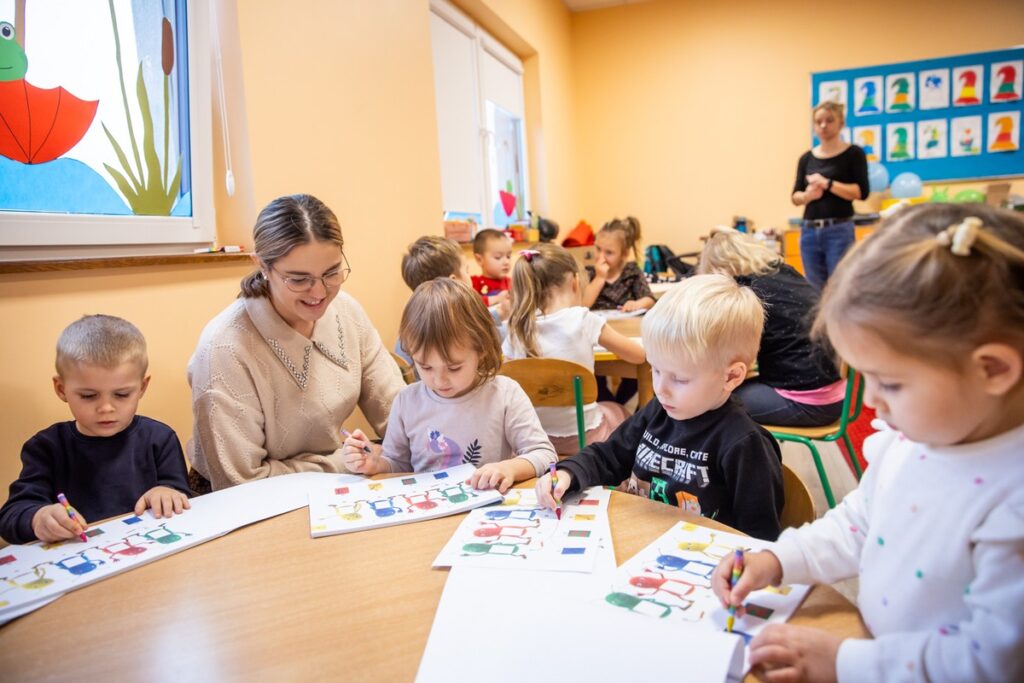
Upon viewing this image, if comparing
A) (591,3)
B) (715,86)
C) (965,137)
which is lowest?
(965,137)

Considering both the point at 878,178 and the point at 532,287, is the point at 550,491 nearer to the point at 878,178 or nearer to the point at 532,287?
the point at 532,287

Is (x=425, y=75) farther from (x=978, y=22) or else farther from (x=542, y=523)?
(x=978, y=22)

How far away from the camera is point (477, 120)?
168 inches

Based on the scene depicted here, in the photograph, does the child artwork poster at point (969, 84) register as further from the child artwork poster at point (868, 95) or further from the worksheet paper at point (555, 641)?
the worksheet paper at point (555, 641)

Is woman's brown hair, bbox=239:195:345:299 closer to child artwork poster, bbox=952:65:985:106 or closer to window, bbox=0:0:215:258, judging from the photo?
window, bbox=0:0:215:258

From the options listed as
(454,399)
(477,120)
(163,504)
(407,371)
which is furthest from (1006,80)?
(163,504)

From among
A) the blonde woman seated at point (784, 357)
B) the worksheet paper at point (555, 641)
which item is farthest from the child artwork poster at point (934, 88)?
the worksheet paper at point (555, 641)

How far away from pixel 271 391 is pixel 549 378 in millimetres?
739

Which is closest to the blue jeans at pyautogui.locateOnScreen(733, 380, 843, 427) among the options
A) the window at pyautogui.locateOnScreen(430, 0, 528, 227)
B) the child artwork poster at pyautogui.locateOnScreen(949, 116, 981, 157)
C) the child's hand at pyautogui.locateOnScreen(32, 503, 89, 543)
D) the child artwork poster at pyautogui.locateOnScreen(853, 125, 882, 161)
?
the child's hand at pyautogui.locateOnScreen(32, 503, 89, 543)

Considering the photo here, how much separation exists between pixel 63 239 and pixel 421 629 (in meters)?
Result: 1.44

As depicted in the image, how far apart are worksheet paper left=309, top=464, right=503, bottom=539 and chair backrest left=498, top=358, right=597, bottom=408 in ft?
2.07

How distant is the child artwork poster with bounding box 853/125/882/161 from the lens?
18.0 feet

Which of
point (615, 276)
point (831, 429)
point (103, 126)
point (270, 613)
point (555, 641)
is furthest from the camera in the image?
point (615, 276)

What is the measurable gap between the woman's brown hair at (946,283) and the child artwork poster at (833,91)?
5720 mm
